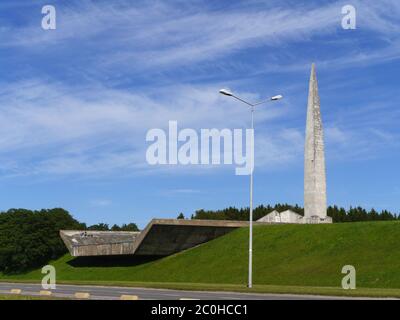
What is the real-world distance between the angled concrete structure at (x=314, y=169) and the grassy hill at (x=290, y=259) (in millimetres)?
10170

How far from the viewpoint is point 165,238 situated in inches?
2606

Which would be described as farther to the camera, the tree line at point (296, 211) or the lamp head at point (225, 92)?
the tree line at point (296, 211)

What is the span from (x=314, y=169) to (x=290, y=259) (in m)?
21.1

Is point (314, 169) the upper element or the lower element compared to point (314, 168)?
lower

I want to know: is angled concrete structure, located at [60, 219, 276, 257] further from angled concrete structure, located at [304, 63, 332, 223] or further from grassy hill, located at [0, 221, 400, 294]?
angled concrete structure, located at [304, 63, 332, 223]

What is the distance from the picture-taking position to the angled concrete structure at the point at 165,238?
63794mm

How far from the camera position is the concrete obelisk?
73000 mm

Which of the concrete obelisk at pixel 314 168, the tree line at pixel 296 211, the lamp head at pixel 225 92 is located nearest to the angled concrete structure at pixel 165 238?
the concrete obelisk at pixel 314 168

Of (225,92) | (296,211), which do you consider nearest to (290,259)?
(225,92)

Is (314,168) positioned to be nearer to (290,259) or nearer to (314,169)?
(314,169)

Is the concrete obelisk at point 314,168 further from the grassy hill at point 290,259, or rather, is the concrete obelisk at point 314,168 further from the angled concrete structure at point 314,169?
the grassy hill at point 290,259
